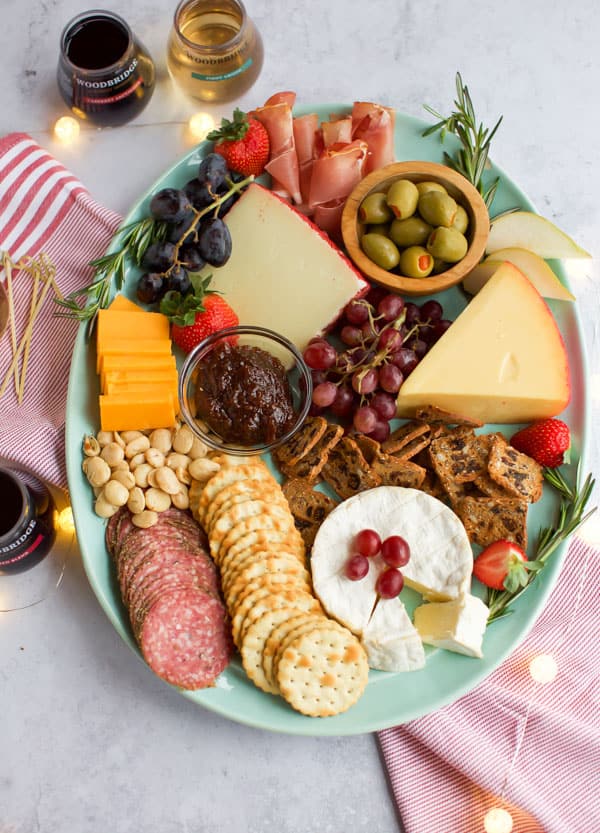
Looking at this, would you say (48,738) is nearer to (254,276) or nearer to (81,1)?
(254,276)

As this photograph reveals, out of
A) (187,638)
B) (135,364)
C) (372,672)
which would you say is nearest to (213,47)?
(135,364)

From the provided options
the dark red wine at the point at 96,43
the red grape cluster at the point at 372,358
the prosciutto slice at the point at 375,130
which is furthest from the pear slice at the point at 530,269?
the dark red wine at the point at 96,43

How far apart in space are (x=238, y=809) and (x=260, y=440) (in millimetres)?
924

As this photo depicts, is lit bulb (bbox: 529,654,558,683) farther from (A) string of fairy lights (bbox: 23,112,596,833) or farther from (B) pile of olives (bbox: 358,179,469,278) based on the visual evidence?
(B) pile of olives (bbox: 358,179,469,278)

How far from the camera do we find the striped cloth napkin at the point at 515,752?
2.09 metres

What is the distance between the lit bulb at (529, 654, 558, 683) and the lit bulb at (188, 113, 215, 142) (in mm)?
1645

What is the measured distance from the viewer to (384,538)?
2.02 metres

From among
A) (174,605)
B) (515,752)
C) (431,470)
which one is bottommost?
(515,752)

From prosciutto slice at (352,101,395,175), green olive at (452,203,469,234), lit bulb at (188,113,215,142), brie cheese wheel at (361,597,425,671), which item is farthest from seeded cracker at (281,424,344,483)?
lit bulb at (188,113,215,142)

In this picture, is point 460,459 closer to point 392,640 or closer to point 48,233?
point 392,640

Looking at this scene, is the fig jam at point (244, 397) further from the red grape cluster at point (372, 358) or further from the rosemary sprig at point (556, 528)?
the rosemary sprig at point (556, 528)

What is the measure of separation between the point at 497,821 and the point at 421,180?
5.19ft

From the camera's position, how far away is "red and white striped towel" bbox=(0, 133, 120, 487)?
7.29 ft

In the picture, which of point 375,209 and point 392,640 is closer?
point 392,640
